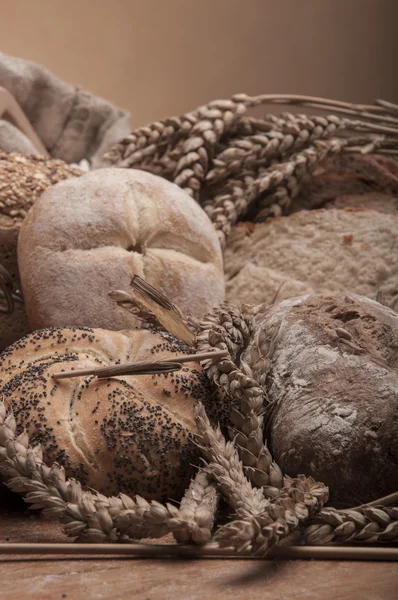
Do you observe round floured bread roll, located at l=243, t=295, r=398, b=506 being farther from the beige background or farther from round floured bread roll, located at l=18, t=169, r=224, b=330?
the beige background

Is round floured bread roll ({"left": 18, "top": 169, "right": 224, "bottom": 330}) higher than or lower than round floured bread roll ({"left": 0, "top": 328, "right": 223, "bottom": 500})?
higher

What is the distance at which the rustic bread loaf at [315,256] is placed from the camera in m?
1.84

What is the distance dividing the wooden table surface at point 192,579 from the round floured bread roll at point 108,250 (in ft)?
2.26

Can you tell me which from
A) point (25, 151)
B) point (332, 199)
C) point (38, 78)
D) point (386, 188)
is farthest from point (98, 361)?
point (38, 78)

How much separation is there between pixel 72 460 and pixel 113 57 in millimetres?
2481

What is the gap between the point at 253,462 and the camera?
1047 millimetres

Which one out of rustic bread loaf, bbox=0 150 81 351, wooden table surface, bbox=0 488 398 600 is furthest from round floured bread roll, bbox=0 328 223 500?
rustic bread loaf, bbox=0 150 81 351

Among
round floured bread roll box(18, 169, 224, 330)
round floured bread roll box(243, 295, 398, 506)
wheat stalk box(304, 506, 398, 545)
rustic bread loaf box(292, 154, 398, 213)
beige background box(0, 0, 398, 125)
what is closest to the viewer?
wheat stalk box(304, 506, 398, 545)

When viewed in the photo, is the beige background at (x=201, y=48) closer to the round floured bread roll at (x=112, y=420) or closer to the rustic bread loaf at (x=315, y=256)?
the rustic bread loaf at (x=315, y=256)

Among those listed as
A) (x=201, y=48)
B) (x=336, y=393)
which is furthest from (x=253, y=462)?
(x=201, y=48)

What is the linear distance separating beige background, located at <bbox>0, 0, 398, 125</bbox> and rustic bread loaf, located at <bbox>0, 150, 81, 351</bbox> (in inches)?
55.0

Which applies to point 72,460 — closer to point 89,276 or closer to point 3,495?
point 3,495

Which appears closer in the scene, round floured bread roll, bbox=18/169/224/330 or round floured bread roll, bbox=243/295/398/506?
round floured bread roll, bbox=243/295/398/506

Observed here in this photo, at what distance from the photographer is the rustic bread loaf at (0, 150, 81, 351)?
171 centimetres
